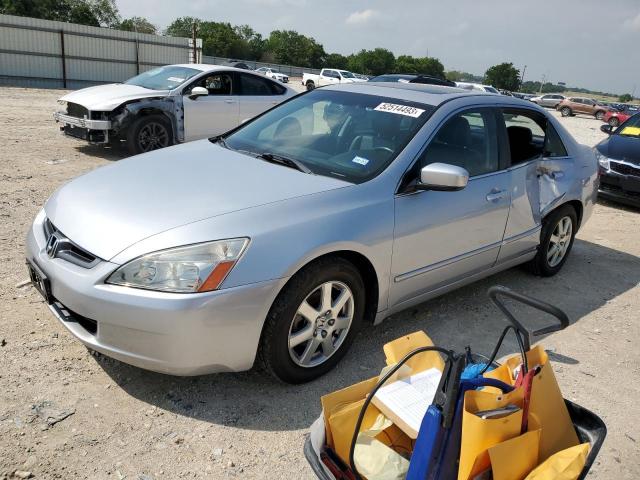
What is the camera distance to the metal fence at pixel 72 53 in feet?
67.1

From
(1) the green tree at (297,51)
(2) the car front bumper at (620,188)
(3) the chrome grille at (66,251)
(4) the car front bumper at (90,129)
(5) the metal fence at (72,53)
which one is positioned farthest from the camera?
(1) the green tree at (297,51)

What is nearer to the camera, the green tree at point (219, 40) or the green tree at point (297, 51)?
the green tree at point (219, 40)

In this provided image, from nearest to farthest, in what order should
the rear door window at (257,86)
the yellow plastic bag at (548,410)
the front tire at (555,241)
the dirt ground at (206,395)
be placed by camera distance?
1. the yellow plastic bag at (548,410)
2. the dirt ground at (206,395)
3. the front tire at (555,241)
4. the rear door window at (257,86)

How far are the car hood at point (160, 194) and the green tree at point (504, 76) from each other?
306ft

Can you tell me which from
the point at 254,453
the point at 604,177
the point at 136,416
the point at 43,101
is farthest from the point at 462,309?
the point at 43,101

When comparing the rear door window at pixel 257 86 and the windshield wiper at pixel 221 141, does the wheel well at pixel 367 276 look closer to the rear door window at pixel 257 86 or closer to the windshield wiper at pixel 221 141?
the windshield wiper at pixel 221 141

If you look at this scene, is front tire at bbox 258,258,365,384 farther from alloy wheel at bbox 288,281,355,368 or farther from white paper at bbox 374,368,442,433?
white paper at bbox 374,368,442,433

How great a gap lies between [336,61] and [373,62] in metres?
7.07

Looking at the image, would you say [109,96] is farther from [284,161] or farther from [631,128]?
[631,128]

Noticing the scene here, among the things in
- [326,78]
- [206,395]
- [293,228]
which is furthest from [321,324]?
[326,78]

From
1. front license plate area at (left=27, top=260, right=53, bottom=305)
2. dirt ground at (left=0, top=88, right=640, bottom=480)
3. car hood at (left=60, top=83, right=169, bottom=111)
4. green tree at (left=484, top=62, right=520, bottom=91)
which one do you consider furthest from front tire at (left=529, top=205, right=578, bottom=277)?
green tree at (left=484, top=62, right=520, bottom=91)

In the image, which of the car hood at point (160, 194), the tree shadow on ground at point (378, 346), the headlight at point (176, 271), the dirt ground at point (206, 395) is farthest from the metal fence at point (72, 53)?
the headlight at point (176, 271)

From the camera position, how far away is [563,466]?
170 cm

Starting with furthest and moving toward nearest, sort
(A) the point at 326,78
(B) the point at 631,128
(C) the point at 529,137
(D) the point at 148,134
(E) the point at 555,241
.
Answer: (A) the point at 326,78, (B) the point at 631,128, (D) the point at 148,134, (E) the point at 555,241, (C) the point at 529,137
